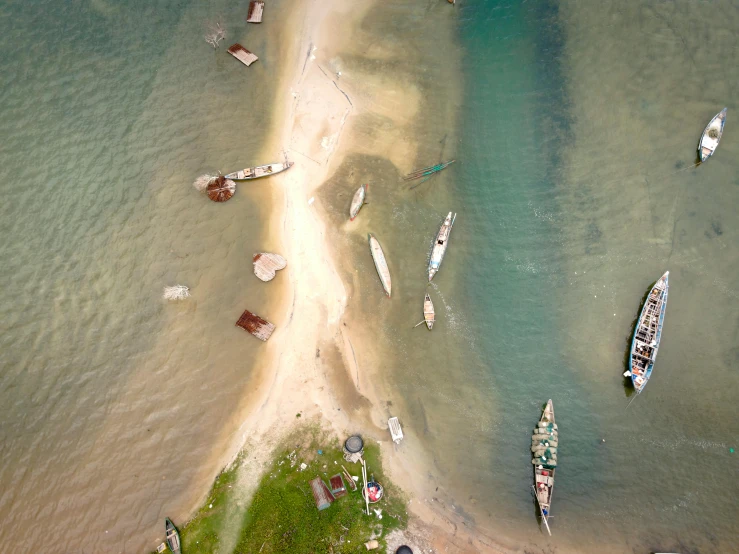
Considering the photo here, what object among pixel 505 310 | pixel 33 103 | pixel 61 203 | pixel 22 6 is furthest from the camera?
pixel 22 6

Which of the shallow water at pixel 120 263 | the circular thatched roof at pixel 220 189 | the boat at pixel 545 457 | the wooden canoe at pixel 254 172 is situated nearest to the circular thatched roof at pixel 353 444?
the shallow water at pixel 120 263

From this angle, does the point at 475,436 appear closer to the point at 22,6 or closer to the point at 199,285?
the point at 199,285

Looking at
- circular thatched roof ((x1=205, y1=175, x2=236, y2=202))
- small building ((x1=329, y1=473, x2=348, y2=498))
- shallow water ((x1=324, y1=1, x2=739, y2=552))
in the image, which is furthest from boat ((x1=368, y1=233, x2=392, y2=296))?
small building ((x1=329, y1=473, x2=348, y2=498))

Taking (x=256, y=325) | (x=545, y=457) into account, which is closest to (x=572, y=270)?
(x=545, y=457)

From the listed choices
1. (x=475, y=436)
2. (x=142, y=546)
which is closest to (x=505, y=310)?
(x=475, y=436)

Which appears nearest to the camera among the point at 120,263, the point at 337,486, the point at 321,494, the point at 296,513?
the point at 296,513

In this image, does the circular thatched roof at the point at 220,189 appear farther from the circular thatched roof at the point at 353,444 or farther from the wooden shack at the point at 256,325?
the circular thatched roof at the point at 353,444

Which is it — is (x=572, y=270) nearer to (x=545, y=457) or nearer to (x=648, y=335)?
(x=648, y=335)
